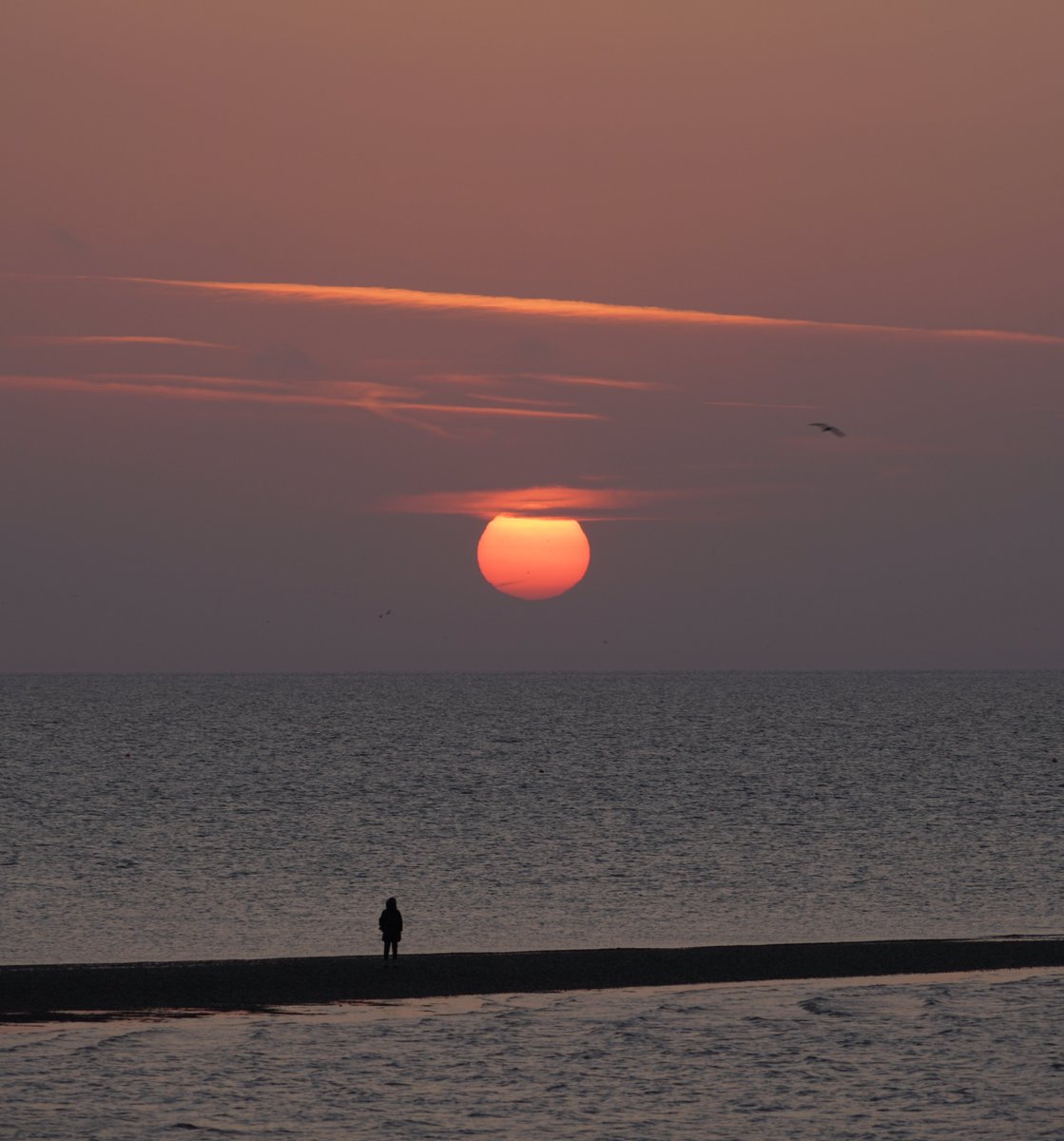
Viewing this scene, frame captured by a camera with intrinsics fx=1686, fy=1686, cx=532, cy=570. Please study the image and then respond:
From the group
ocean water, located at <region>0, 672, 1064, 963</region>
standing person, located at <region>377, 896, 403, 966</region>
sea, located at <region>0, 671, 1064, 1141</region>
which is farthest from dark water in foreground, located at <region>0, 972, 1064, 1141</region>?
ocean water, located at <region>0, 672, 1064, 963</region>

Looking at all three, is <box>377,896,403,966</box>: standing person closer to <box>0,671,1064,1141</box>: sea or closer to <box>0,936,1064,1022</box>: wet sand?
<box>0,936,1064,1022</box>: wet sand

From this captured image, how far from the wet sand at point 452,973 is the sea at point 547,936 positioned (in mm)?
1228

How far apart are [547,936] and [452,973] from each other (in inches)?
294

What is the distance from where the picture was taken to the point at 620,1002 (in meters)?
37.6

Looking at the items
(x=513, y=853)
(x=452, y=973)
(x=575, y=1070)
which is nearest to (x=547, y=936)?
(x=452, y=973)

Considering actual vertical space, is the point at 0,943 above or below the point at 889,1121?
above

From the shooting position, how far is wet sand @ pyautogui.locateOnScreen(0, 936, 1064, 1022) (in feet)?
122

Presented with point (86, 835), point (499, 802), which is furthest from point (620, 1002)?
point (499, 802)

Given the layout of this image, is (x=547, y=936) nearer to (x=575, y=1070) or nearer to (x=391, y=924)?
(x=391, y=924)

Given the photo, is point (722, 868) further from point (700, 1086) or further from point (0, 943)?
point (700, 1086)

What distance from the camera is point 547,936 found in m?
47.8

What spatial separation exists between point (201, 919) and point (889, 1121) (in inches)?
1074

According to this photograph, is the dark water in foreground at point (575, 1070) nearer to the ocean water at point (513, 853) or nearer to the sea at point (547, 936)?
the sea at point (547, 936)

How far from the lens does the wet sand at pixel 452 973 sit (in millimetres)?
37312
